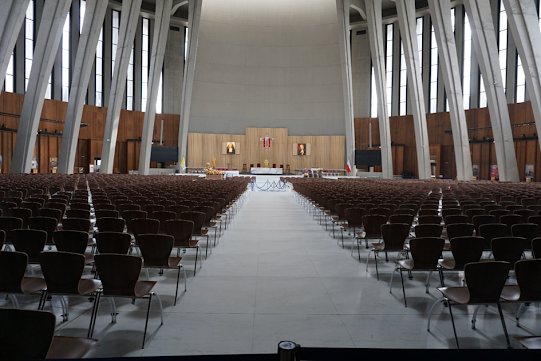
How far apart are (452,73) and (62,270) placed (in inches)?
1091

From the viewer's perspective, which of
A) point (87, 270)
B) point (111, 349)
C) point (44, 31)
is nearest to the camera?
point (111, 349)

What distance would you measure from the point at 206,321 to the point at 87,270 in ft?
Answer: 9.10

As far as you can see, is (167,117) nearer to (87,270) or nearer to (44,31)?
(44,31)

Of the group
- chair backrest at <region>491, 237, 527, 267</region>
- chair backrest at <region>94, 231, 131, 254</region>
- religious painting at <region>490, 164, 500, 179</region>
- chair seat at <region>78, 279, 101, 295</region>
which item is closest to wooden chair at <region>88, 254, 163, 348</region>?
chair seat at <region>78, 279, 101, 295</region>

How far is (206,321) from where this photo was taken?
13.3ft

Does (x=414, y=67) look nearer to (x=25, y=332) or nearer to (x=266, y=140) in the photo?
(x=266, y=140)

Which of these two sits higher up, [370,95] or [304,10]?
[304,10]

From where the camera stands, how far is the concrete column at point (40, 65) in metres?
22.4

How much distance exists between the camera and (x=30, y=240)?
474 centimetres

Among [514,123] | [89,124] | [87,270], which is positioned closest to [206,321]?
[87,270]

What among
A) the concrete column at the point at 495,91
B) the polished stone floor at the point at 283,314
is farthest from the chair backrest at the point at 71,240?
the concrete column at the point at 495,91

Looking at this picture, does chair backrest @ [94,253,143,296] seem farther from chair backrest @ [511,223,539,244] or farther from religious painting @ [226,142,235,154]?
religious painting @ [226,142,235,154]

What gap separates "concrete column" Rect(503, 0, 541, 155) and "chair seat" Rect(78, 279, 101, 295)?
21316mm

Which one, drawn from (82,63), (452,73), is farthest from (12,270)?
(452,73)
